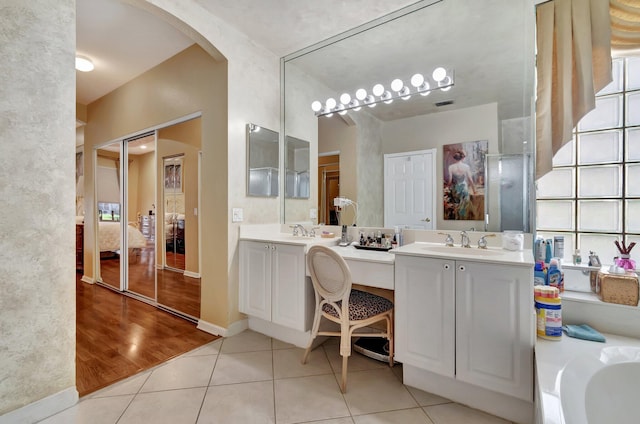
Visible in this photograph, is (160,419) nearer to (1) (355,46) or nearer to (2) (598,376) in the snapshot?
(2) (598,376)

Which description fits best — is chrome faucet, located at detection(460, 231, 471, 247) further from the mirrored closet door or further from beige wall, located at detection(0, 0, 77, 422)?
the mirrored closet door

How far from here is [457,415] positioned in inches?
59.7

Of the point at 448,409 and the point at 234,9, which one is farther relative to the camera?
the point at 234,9

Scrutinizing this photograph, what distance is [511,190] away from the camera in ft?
6.35

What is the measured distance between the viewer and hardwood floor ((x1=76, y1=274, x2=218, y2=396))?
193cm

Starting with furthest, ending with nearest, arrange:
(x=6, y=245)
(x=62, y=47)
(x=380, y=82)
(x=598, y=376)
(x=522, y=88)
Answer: (x=380, y=82), (x=522, y=88), (x=62, y=47), (x=6, y=245), (x=598, y=376)

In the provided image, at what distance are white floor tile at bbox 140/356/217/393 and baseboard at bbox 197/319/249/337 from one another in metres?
0.36

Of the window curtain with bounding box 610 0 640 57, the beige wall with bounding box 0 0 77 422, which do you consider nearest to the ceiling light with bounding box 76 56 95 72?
the beige wall with bounding box 0 0 77 422

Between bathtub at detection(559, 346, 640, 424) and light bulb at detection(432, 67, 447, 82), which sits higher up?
light bulb at detection(432, 67, 447, 82)

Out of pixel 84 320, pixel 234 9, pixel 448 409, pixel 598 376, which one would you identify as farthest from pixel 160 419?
pixel 234 9

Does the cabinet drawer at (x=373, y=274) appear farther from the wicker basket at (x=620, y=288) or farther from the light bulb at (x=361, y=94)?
the light bulb at (x=361, y=94)

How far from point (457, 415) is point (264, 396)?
1.10 m

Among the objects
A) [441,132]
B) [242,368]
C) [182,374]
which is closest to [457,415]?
[242,368]

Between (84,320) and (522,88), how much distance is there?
4.32m
